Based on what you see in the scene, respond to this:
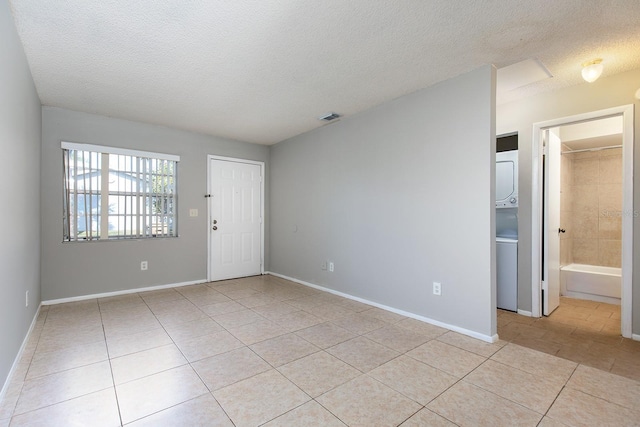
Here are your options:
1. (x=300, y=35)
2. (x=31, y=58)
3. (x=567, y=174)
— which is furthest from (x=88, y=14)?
(x=567, y=174)

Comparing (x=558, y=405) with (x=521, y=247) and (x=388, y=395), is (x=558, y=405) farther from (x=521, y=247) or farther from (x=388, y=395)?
(x=521, y=247)

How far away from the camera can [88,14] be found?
1915mm

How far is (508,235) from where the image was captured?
3.68 meters

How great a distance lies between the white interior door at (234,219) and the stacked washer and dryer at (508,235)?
3.74 metres

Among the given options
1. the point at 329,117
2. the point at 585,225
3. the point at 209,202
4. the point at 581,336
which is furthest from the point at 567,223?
the point at 209,202

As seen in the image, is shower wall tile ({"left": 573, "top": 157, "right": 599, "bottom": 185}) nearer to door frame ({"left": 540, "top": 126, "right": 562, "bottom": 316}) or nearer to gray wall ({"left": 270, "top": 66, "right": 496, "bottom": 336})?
door frame ({"left": 540, "top": 126, "right": 562, "bottom": 316})

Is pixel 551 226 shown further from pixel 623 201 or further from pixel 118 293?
pixel 118 293

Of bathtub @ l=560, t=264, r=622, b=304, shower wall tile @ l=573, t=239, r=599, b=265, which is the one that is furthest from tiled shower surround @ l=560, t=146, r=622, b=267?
bathtub @ l=560, t=264, r=622, b=304

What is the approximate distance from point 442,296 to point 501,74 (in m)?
2.18

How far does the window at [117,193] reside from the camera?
3680 mm

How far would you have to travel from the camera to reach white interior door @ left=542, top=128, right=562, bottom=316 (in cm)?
328

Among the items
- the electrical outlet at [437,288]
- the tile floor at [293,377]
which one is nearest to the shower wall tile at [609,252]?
the tile floor at [293,377]

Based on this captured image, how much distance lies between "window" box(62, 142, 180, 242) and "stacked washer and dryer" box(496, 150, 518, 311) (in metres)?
4.44

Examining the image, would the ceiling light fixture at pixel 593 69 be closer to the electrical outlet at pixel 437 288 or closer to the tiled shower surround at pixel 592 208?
the electrical outlet at pixel 437 288
